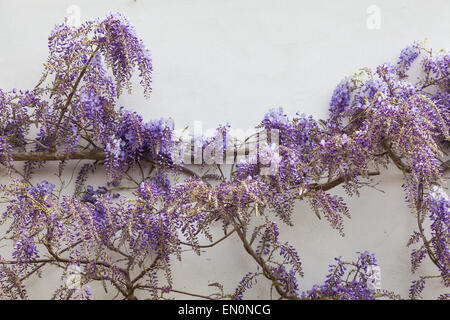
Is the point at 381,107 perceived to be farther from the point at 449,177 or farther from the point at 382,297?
the point at 382,297

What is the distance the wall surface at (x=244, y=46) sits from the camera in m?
2.45

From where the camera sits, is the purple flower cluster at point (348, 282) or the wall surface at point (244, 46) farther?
the wall surface at point (244, 46)

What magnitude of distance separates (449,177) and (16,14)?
6.74 ft

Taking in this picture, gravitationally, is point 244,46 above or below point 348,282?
above

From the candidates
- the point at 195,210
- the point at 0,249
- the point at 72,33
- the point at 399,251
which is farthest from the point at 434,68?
the point at 0,249

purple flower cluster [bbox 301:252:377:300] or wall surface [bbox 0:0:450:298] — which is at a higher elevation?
wall surface [bbox 0:0:450:298]

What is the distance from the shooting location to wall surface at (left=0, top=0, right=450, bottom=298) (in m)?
2.45

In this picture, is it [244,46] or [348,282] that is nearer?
[348,282]

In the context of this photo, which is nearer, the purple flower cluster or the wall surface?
the purple flower cluster

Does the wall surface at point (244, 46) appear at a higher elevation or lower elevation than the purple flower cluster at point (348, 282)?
higher

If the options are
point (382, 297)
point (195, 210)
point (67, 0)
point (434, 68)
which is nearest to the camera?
point (195, 210)

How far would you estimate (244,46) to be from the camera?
2494 mm

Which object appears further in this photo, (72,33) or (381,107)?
(72,33)

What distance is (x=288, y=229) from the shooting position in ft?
7.62
